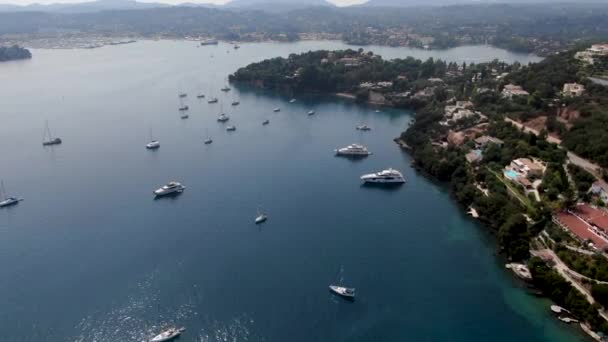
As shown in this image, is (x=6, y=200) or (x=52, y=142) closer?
(x=6, y=200)

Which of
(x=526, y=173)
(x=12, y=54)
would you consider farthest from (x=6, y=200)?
(x=12, y=54)

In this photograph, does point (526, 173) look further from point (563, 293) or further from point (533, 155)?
point (563, 293)

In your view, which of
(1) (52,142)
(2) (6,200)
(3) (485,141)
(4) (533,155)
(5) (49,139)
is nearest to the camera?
(2) (6,200)

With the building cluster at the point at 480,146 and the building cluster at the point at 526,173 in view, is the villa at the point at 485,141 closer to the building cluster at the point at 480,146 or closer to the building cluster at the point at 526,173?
the building cluster at the point at 480,146

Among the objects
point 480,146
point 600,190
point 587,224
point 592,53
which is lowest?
point 587,224

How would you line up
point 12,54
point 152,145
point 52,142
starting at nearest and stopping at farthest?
point 152,145
point 52,142
point 12,54

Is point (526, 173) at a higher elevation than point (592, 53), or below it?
below
